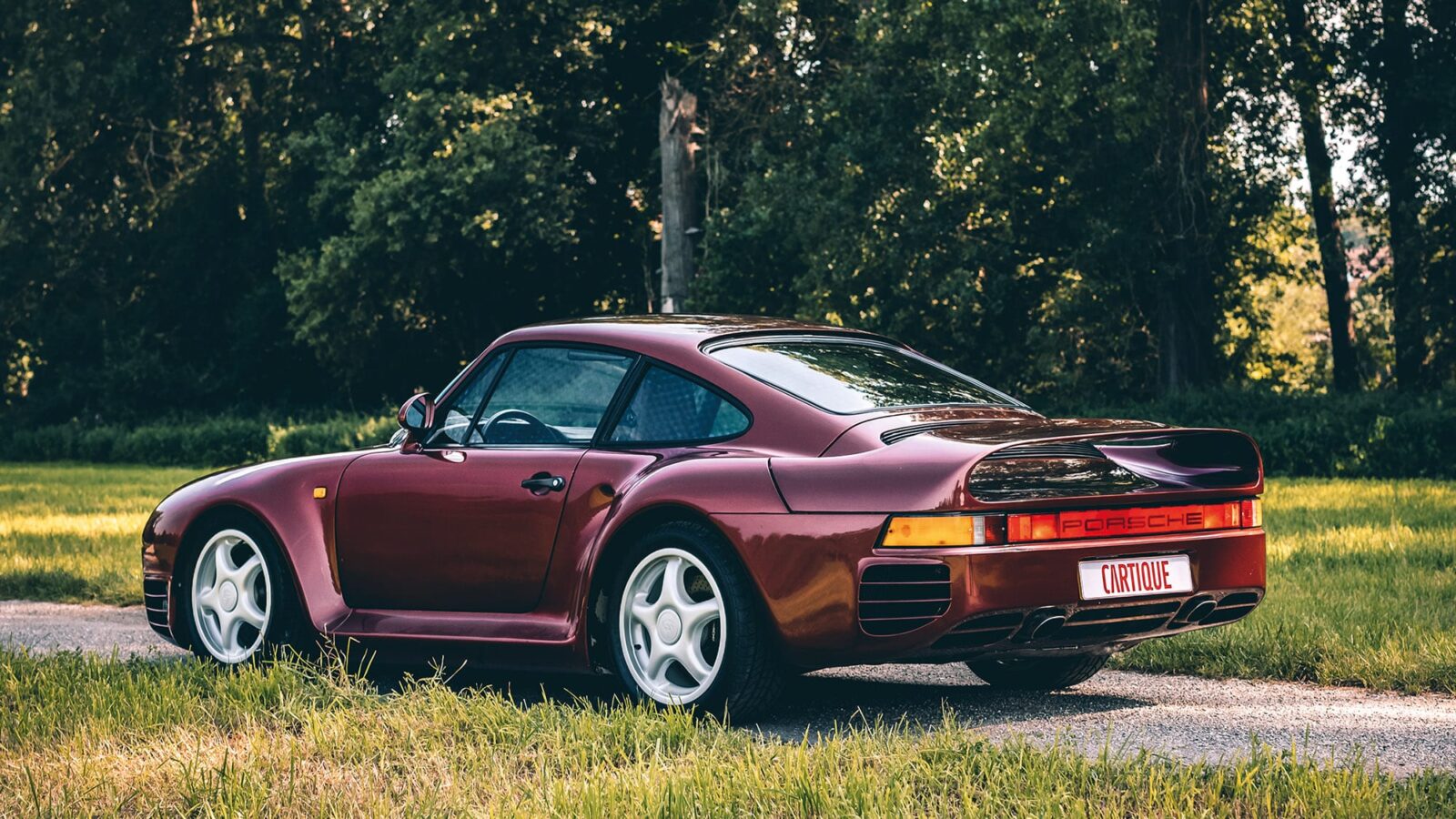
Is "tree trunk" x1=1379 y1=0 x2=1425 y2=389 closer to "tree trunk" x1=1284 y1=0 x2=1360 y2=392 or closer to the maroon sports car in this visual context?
"tree trunk" x1=1284 y1=0 x2=1360 y2=392

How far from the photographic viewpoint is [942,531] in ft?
16.7

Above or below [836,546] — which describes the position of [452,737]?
below

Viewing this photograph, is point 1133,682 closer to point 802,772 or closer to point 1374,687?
point 1374,687

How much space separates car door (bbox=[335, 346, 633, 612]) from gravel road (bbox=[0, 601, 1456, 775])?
0.67 meters

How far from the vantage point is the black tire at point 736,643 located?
17.6ft

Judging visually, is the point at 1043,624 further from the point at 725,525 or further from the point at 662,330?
the point at 662,330

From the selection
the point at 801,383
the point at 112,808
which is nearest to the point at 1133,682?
the point at 801,383

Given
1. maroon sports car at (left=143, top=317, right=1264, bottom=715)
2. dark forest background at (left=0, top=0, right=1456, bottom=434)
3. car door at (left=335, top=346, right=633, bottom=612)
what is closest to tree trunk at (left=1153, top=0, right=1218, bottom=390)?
dark forest background at (left=0, top=0, right=1456, bottom=434)

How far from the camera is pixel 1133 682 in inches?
263

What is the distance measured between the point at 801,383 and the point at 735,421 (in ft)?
0.91

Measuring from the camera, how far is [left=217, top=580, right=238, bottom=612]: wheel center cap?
22.9 ft

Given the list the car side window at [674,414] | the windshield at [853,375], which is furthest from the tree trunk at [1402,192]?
the car side window at [674,414]

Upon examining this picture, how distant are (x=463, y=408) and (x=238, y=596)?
127 centimetres

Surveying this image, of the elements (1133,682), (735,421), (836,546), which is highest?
(735,421)
